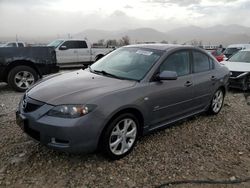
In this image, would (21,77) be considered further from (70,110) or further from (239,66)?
(239,66)

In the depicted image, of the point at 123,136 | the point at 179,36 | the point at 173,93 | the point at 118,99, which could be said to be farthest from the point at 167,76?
the point at 179,36

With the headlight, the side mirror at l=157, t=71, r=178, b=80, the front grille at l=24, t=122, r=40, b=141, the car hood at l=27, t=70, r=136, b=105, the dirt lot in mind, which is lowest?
the dirt lot

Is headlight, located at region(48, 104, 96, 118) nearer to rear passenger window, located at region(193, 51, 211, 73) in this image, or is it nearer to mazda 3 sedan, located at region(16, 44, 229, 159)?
mazda 3 sedan, located at region(16, 44, 229, 159)

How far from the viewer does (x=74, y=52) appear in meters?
15.2

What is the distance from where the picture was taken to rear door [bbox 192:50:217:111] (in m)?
5.18

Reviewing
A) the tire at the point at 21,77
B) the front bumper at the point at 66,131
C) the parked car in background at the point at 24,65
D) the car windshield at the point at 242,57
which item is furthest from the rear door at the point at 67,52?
the front bumper at the point at 66,131

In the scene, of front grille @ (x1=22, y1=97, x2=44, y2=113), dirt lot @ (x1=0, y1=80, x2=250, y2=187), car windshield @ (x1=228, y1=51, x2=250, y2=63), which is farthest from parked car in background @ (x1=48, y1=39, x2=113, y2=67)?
front grille @ (x1=22, y1=97, x2=44, y2=113)

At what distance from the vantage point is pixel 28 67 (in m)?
8.15

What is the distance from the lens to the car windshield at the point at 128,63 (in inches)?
171

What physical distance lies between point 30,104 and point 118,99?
116 cm

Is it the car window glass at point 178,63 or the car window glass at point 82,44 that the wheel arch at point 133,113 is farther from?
the car window glass at point 82,44

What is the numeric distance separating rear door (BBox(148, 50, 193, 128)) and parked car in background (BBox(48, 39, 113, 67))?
10692mm

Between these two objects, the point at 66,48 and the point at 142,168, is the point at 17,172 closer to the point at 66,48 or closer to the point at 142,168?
the point at 142,168

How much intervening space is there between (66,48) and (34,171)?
11965 millimetres
